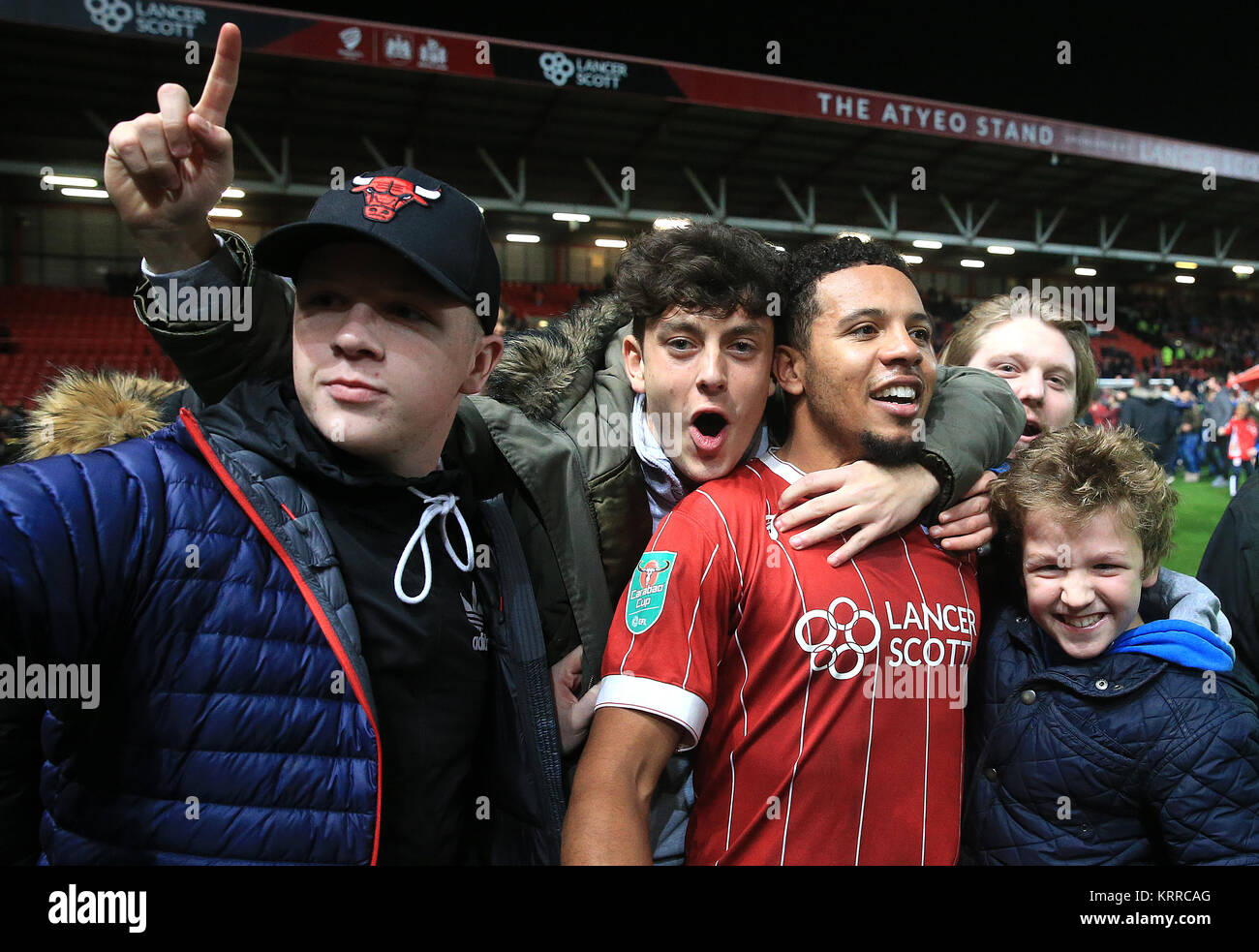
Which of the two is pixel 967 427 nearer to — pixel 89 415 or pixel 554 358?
pixel 554 358

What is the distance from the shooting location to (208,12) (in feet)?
36.7

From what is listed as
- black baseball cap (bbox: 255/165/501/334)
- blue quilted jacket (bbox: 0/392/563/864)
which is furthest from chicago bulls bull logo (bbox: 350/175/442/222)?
blue quilted jacket (bbox: 0/392/563/864)

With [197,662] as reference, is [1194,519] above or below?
above

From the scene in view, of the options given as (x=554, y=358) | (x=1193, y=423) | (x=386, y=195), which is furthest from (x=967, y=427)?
(x=1193, y=423)

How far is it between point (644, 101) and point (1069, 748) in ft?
49.0

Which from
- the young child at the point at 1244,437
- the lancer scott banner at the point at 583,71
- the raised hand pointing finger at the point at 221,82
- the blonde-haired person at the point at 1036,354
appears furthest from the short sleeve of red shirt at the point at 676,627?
the young child at the point at 1244,437

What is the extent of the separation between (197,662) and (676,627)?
0.98 m

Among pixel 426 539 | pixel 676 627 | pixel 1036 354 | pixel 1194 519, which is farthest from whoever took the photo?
pixel 1194 519

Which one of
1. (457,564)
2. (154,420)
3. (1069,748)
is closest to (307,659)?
(457,564)

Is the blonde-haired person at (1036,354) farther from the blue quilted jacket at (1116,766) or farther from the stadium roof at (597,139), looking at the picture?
the stadium roof at (597,139)

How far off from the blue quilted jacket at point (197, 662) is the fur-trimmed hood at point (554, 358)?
753 millimetres

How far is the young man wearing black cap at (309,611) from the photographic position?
1.28 metres

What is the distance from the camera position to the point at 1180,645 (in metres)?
1.92

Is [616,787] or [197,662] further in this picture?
[616,787]
